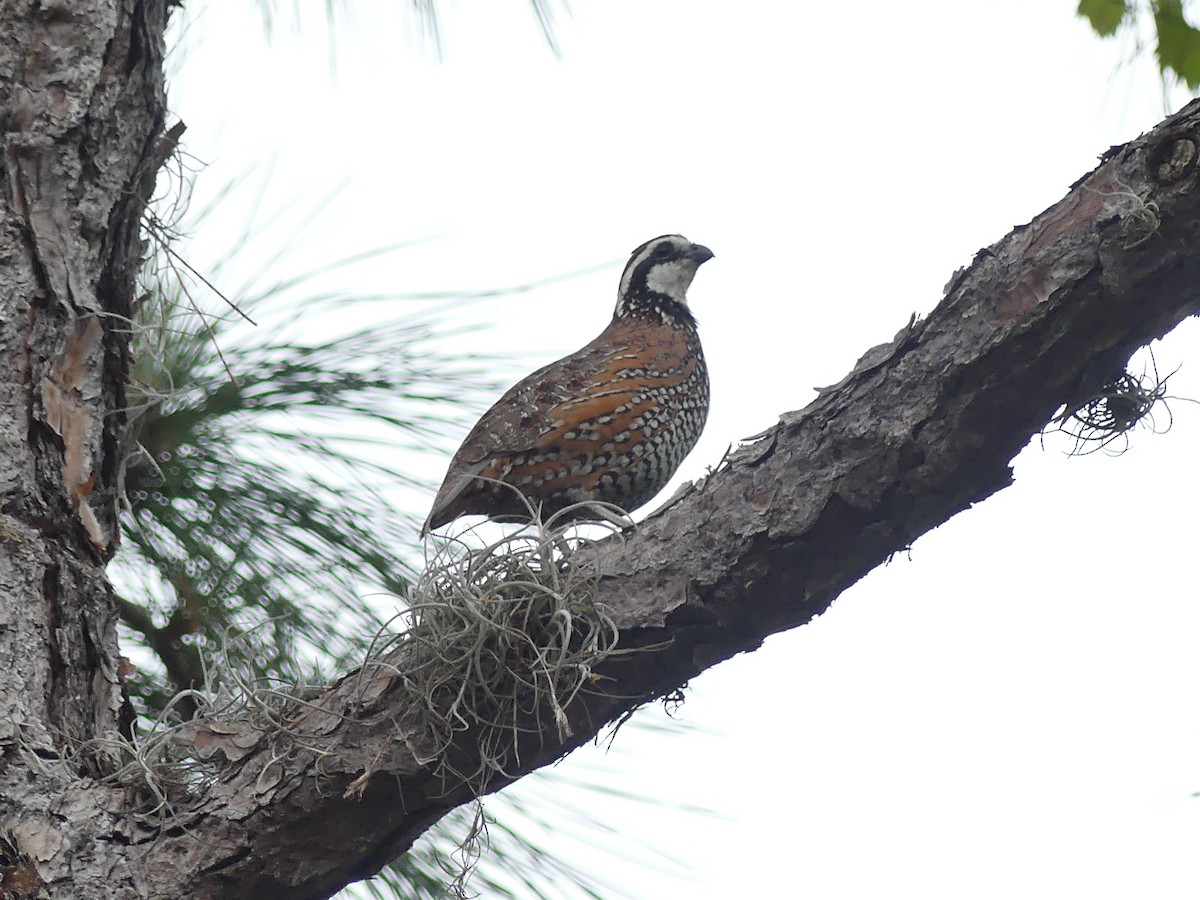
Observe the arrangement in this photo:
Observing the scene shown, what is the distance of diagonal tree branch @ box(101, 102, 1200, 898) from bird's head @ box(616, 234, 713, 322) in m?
1.89

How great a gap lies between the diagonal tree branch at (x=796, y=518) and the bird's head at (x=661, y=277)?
189cm

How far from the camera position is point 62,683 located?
2391 mm

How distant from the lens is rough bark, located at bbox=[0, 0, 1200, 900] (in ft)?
6.47

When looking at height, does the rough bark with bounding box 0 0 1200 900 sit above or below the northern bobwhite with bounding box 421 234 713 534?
below

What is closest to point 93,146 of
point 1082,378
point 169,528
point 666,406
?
point 169,528

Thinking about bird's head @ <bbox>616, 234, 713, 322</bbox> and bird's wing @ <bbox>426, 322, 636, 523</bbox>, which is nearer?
bird's wing @ <bbox>426, 322, 636, 523</bbox>

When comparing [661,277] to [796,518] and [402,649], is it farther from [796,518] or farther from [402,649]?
[796,518]

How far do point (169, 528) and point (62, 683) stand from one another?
90cm

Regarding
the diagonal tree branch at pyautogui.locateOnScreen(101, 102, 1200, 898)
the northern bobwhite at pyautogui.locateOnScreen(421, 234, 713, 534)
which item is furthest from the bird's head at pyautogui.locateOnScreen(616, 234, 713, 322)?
the diagonal tree branch at pyautogui.locateOnScreen(101, 102, 1200, 898)

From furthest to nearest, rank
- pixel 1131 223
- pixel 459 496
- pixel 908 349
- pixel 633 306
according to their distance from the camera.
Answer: pixel 633 306, pixel 459 496, pixel 908 349, pixel 1131 223

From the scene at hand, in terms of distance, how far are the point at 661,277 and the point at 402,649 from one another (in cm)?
215

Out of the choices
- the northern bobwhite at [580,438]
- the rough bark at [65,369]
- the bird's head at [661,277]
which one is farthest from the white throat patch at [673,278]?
the rough bark at [65,369]

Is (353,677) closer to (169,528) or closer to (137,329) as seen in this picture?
(137,329)

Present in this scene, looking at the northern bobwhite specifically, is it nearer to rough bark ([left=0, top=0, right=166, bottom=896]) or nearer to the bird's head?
the bird's head
